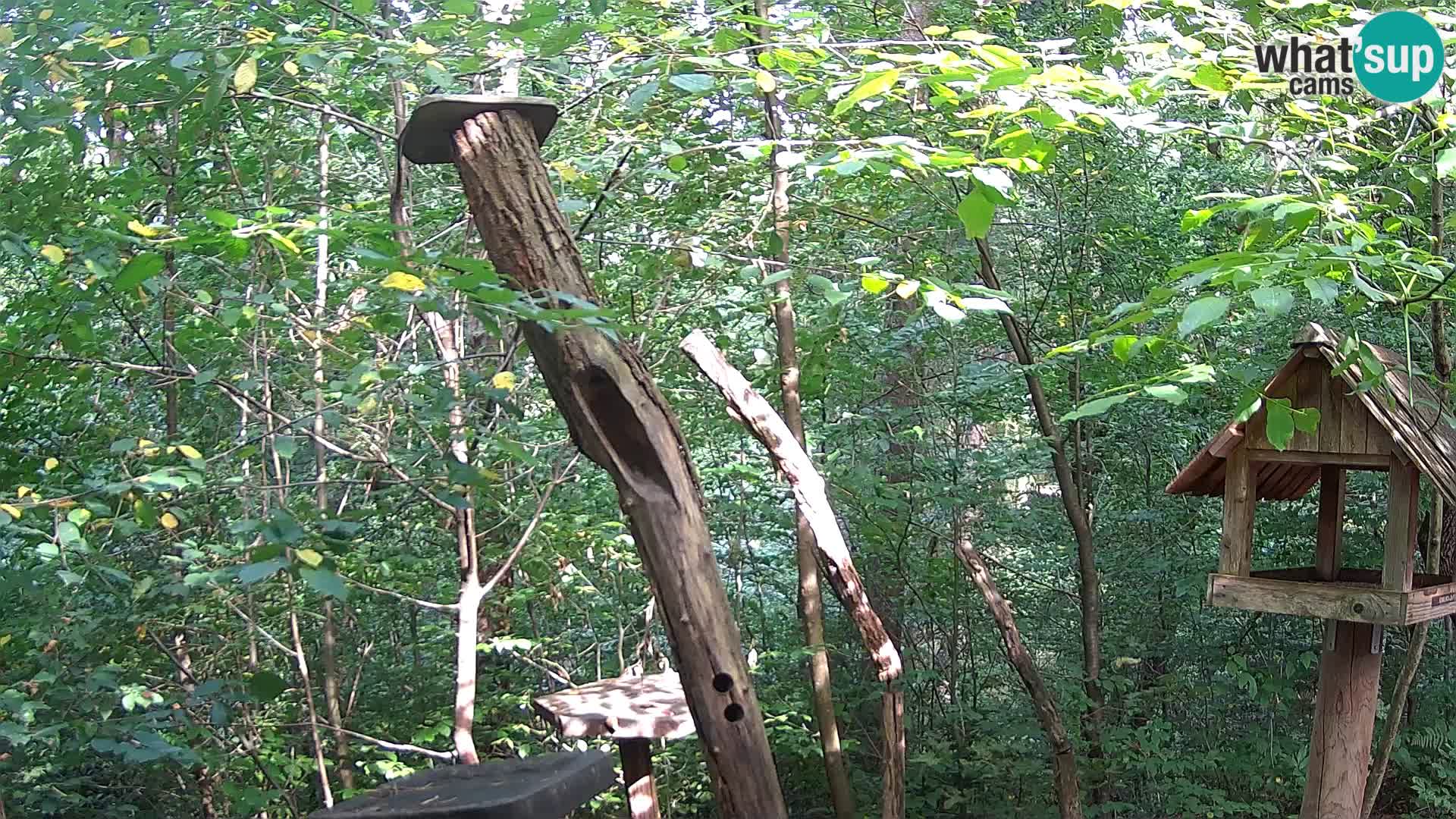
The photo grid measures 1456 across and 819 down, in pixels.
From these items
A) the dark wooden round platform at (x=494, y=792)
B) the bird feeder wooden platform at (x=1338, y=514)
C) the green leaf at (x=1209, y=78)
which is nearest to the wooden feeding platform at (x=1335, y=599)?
the bird feeder wooden platform at (x=1338, y=514)

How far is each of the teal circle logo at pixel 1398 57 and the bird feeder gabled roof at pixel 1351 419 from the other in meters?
0.60

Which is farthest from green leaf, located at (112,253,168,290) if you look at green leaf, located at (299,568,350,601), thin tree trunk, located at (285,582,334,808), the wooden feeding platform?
the wooden feeding platform

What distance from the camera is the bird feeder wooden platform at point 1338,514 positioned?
2768mm

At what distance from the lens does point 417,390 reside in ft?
7.73

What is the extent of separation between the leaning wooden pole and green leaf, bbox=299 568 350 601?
736 mm

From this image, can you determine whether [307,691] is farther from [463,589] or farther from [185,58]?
[185,58]

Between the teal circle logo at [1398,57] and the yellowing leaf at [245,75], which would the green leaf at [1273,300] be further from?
the yellowing leaf at [245,75]

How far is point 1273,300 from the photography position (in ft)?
5.30

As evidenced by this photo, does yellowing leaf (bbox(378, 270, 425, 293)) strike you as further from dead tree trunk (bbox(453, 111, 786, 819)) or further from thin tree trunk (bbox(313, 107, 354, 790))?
dead tree trunk (bbox(453, 111, 786, 819))

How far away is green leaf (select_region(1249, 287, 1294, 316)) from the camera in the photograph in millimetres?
1593

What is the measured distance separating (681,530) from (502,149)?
885 mm

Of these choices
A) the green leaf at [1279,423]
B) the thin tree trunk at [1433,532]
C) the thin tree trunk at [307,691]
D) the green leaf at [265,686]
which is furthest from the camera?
the thin tree trunk at [307,691]

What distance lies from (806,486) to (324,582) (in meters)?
1.78

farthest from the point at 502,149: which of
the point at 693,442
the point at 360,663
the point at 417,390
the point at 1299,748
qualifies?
the point at 1299,748
